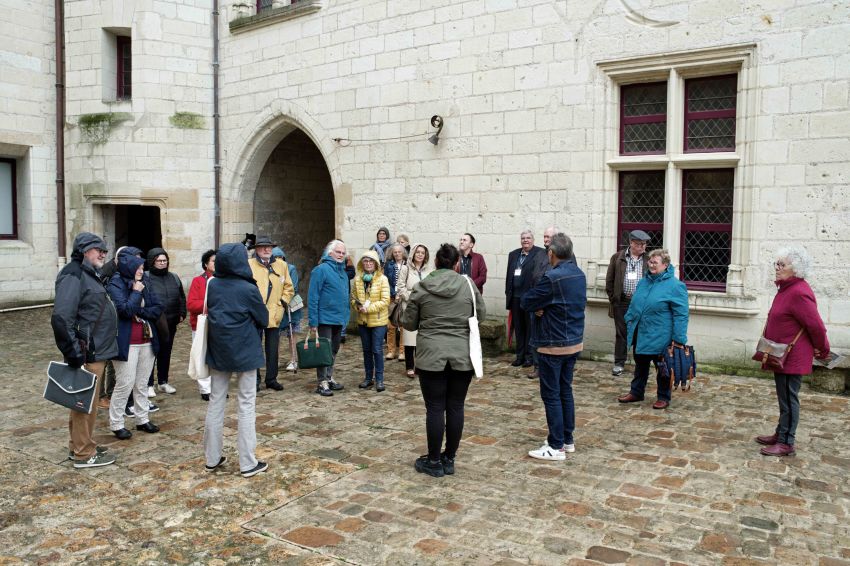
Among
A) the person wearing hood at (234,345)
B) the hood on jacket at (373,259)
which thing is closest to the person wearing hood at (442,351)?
the person wearing hood at (234,345)

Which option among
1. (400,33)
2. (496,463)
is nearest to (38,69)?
(400,33)

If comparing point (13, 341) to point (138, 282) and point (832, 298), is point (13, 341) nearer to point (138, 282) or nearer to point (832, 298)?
point (138, 282)

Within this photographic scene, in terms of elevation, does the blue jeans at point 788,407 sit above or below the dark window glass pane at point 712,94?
below

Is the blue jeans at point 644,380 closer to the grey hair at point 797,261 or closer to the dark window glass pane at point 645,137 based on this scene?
the grey hair at point 797,261

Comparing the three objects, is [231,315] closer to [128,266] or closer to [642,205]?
[128,266]

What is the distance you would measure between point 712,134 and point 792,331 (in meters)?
3.53

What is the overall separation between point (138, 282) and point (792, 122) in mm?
6337

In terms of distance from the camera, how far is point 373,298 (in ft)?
25.5

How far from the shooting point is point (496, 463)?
548 centimetres

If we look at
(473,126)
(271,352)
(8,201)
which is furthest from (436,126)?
(8,201)

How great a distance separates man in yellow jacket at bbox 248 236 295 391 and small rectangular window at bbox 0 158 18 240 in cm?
797

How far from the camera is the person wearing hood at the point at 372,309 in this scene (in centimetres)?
775

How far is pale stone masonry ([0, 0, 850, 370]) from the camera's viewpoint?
7.69 m

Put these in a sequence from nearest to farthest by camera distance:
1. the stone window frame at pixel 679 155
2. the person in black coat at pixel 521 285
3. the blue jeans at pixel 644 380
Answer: the blue jeans at pixel 644 380 < the stone window frame at pixel 679 155 < the person in black coat at pixel 521 285
